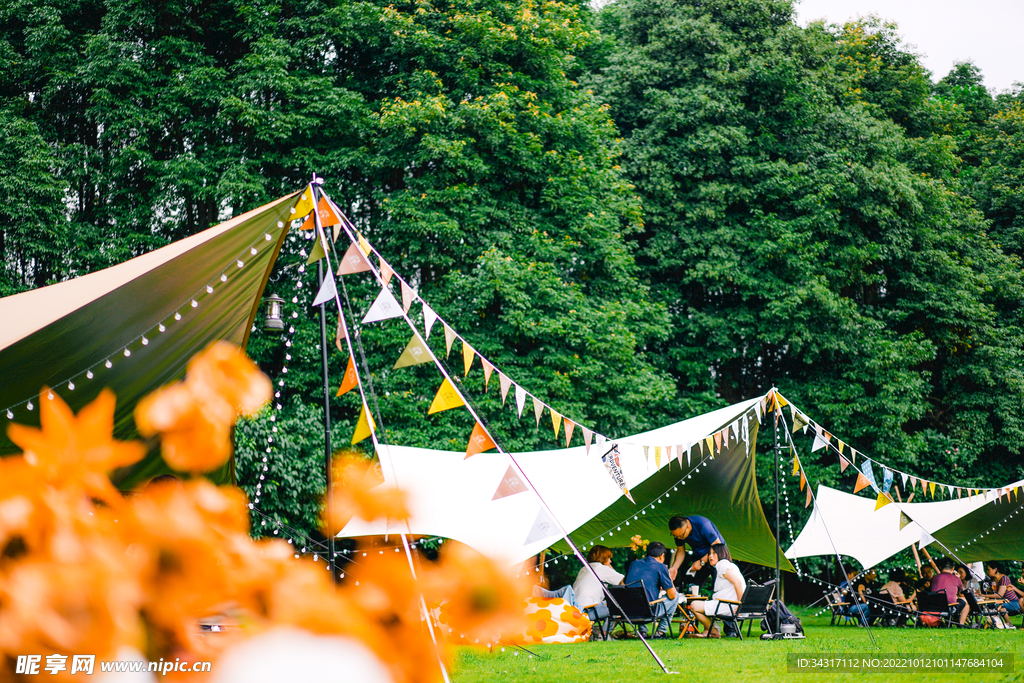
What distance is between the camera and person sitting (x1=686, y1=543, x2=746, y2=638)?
9.02m

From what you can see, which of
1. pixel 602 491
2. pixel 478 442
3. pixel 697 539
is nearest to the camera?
pixel 478 442

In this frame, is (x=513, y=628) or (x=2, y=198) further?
(x=2, y=198)

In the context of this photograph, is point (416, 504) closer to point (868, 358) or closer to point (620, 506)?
point (620, 506)

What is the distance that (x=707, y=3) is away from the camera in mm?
17969

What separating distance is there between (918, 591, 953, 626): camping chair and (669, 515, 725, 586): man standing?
3.34m

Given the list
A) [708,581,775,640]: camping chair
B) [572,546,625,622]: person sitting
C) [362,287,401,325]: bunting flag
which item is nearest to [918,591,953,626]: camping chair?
[708,581,775,640]: camping chair

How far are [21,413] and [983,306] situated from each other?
59.1 feet

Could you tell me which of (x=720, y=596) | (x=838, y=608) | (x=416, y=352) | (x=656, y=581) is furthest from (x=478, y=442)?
(x=838, y=608)

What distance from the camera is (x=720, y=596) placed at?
29.8ft

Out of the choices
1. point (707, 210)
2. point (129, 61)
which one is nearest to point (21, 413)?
point (129, 61)

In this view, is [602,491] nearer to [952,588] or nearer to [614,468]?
[614,468]

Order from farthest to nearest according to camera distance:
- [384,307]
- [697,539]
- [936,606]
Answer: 1. [936,606]
2. [697,539]
3. [384,307]

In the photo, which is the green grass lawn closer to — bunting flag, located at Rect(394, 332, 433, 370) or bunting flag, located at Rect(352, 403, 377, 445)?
bunting flag, located at Rect(352, 403, 377, 445)

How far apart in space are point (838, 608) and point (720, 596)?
5981 millimetres
